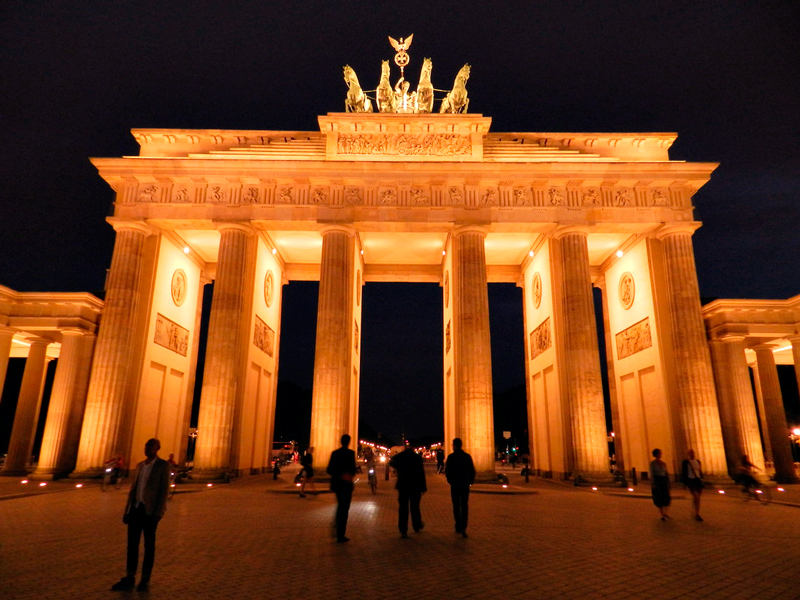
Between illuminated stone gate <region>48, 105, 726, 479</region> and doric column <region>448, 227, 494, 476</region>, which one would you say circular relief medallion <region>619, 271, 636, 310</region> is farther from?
doric column <region>448, 227, 494, 476</region>

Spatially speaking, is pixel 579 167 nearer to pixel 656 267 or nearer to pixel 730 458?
pixel 656 267

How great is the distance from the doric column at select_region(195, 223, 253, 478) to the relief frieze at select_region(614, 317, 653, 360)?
781 inches

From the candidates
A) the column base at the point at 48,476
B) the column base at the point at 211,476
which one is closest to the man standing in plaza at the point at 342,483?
the column base at the point at 211,476

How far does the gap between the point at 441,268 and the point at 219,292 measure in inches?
592

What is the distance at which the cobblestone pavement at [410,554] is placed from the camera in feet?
19.8

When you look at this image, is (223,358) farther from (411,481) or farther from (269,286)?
(411,481)

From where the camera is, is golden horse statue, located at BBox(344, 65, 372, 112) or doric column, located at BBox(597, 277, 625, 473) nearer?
golden horse statue, located at BBox(344, 65, 372, 112)

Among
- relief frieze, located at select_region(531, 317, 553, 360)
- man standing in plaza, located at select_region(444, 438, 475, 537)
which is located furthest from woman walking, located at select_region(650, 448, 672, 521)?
relief frieze, located at select_region(531, 317, 553, 360)

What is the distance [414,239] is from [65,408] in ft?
61.6

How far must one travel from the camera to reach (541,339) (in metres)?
29.5

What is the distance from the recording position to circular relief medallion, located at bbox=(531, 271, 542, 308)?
29597mm

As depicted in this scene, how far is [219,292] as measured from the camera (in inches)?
963

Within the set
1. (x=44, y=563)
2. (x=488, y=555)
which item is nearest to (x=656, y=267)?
(x=488, y=555)

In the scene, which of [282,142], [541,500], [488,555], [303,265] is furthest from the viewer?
[303,265]
